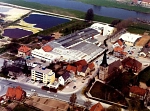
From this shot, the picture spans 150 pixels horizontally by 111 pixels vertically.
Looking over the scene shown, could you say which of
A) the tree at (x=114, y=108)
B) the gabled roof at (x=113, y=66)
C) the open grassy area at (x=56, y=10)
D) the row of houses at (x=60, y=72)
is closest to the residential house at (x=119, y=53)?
the gabled roof at (x=113, y=66)

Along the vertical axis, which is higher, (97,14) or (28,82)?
(97,14)

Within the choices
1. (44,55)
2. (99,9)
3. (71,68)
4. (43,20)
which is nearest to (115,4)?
(99,9)

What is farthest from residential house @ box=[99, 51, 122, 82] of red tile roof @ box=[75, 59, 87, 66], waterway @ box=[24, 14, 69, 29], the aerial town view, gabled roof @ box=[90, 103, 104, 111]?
waterway @ box=[24, 14, 69, 29]

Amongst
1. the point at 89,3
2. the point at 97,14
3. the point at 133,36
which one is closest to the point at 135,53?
the point at 133,36

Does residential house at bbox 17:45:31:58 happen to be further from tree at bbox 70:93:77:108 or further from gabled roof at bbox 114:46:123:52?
tree at bbox 70:93:77:108

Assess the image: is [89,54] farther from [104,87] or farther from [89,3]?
[89,3]

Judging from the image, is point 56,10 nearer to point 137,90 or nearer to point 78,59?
point 78,59
